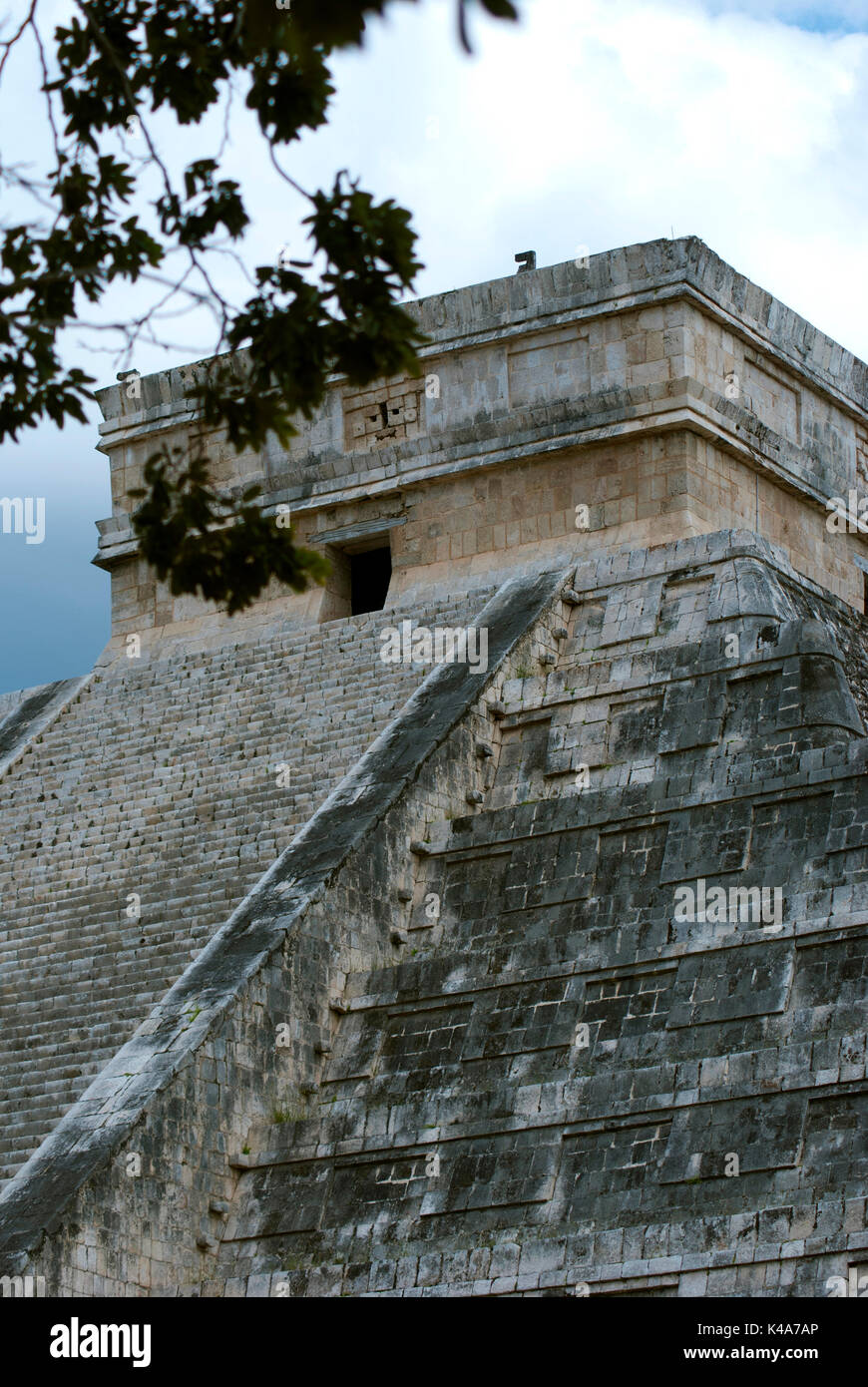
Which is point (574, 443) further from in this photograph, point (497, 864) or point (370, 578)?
point (497, 864)

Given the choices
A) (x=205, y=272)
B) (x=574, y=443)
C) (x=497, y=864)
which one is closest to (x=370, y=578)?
(x=574, y=443)

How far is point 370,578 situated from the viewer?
22.4 meters

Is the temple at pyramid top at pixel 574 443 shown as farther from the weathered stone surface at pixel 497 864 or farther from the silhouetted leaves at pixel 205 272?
the silhouetted leaves at pixel 205 272

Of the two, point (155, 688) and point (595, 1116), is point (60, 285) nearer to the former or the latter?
point (595, 1116)

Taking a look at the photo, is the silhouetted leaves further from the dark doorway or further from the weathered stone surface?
the dark doorway

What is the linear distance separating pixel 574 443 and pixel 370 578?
123 inches

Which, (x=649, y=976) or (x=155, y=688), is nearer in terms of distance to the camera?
(x=649, y=976)

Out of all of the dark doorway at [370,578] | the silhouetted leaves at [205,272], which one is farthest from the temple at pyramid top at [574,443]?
the silhouetted leaves at [205,272]

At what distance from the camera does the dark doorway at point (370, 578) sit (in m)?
22.2

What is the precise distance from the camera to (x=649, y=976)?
567 inches

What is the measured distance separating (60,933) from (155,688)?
415cm

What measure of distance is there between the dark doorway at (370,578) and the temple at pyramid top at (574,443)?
2 centimetres

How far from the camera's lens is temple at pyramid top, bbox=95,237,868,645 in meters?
20.0
